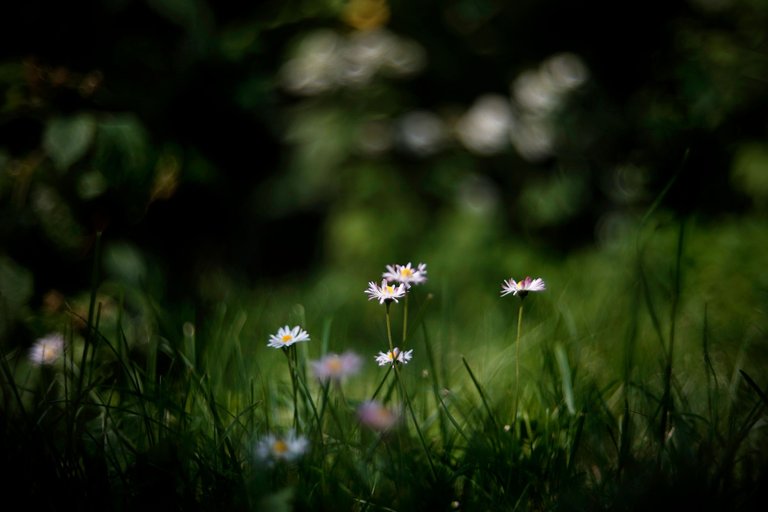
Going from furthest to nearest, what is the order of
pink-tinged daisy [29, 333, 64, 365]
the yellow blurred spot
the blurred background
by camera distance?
the yellow blurred spot, the blurred background, pink-tinged daisy [29, 333, 64, 365]

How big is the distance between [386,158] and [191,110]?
3.45ft

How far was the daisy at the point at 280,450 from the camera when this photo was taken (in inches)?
34.5

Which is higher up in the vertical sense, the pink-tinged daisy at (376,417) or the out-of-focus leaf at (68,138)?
the out-of-focus leaf at (68,138)

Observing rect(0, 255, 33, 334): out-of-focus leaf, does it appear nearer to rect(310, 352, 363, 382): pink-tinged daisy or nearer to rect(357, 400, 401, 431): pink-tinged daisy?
rect(310, 352, 363, 382): pink-tinged daisy

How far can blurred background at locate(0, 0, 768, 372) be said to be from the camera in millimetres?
1601

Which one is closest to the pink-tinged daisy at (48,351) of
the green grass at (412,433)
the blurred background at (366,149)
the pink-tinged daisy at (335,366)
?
the green grass at (412,433)

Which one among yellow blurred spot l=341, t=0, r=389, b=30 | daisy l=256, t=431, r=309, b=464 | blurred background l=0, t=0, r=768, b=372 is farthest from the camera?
yellow blurred spot l=341, t=0, r=389, b=30

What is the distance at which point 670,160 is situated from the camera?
2375mm

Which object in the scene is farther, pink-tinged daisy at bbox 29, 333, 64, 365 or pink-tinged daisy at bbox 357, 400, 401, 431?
pink-tinged daisy at bbox 29, 333, 64, 365

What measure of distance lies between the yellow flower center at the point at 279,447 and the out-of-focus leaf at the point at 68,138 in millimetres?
880

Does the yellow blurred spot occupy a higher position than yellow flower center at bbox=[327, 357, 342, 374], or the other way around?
the yellow blurred spot

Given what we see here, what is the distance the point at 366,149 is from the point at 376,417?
6.30 feet

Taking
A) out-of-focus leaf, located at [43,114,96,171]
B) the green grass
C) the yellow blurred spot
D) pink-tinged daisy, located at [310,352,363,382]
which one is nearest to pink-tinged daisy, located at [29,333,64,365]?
the green grass

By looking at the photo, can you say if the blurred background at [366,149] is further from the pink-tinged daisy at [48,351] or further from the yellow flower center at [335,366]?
the yellow flower center at [335,366]
